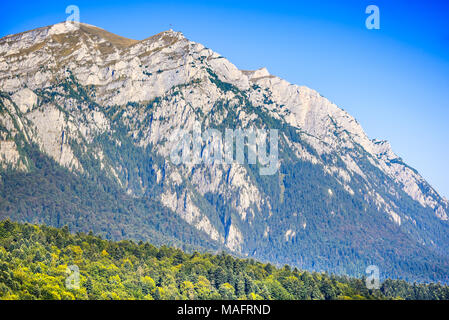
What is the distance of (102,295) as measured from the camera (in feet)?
637

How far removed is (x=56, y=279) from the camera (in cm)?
19538
